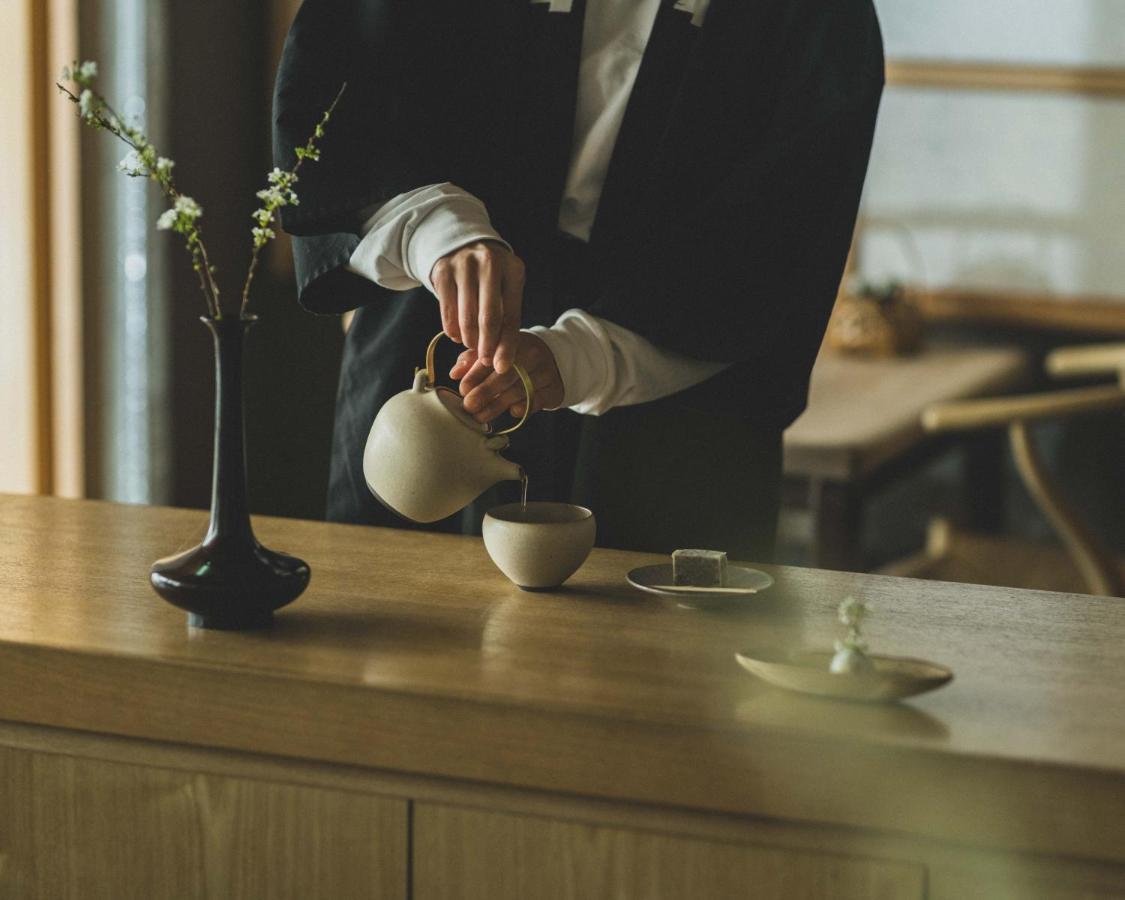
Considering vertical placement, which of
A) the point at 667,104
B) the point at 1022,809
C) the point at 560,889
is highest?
the point at 667,104

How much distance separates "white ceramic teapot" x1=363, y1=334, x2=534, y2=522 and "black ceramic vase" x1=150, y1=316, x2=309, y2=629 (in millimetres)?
122

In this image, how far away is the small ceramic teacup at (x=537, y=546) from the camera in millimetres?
1216

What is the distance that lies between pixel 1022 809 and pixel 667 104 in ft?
2.78

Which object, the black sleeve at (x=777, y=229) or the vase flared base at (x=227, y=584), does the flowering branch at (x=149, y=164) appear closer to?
the vase flared base at (x=227, y=584)

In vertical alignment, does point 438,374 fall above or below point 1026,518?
above

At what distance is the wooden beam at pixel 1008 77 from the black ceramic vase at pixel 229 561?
3.06m

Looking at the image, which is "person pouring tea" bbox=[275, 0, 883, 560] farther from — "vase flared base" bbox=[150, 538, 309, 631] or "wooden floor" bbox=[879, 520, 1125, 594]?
"wooden floor" bbox=[879, 520, 1125, 594]

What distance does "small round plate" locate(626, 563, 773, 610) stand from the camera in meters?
1.20

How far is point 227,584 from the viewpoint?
1.10 m

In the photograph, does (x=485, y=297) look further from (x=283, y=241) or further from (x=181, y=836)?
(x=283, y=241)

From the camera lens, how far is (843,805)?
92 centimetres

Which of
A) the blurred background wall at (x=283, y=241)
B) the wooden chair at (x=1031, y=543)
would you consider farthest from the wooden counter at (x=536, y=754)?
the blurred background wall at (x=283, y=241)

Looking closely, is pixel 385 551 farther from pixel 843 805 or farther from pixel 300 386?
pixel 300 386

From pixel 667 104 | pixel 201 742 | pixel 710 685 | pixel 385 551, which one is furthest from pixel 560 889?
pixel 667 104
